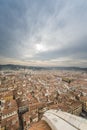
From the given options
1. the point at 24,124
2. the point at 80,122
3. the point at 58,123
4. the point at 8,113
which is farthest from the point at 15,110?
the point at 80,122

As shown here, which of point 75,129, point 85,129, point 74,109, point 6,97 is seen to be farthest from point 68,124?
point 6,97

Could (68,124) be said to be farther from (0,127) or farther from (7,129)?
(0,127)

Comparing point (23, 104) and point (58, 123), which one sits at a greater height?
point (58, 123)

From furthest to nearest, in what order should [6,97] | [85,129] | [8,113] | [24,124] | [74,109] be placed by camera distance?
1. [6,97]
2. [74,109]
3. [8,113]
4. [24,124]
5. [85,129]

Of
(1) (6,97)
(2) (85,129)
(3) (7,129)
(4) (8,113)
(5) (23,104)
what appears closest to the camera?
(2) (85,129)

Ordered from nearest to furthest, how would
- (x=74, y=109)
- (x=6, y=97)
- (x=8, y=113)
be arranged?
(x=8, y=113) < (x=74, y=109) < (x=6, y=97)

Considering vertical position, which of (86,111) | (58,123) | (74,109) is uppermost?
(58,123)

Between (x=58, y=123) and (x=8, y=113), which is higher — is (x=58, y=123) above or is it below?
above

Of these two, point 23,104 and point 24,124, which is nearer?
point 24,124

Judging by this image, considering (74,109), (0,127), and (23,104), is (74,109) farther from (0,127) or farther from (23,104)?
(0,127)
